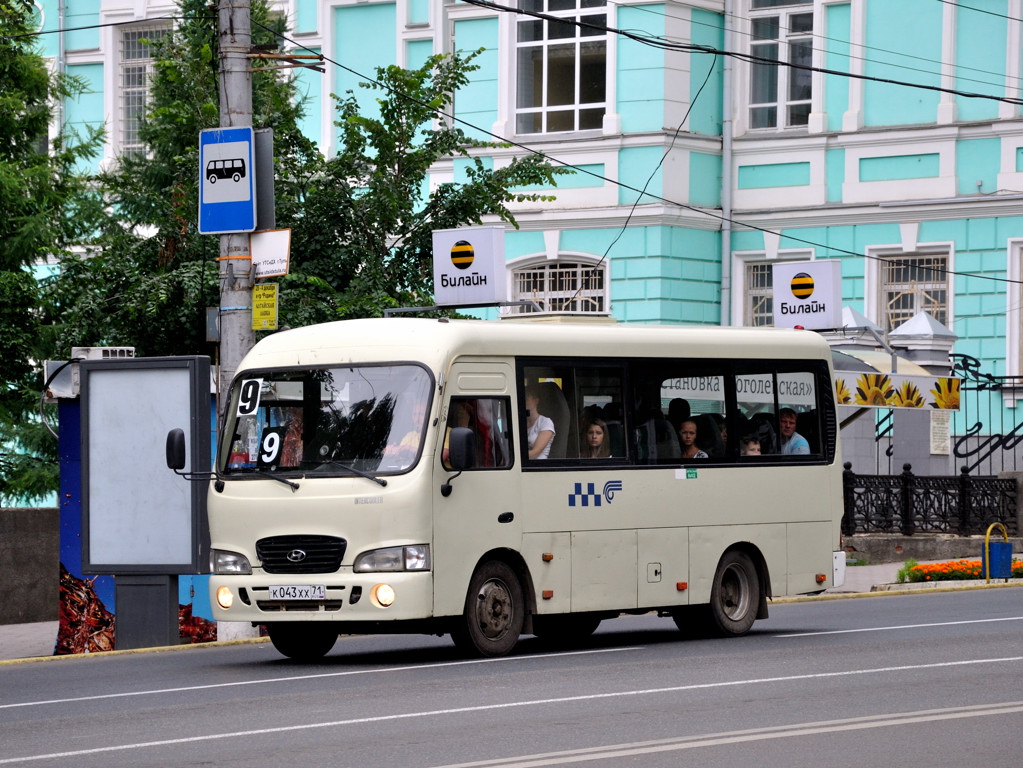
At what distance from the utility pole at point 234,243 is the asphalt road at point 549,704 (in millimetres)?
2562

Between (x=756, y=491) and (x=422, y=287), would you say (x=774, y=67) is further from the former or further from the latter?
(x=756, y=491)

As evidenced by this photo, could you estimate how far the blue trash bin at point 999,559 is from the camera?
24.2 metres

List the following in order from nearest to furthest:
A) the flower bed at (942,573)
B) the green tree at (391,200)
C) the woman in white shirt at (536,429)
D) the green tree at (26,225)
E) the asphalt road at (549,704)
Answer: the asphalt road at (549,704) → the woman in white shirt at (536,429) → the green tree at (391,200) → the flower bed at (942,573) → the green tree at (26,225)

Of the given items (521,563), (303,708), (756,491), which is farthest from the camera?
(756,491)

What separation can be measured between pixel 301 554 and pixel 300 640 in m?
1.07

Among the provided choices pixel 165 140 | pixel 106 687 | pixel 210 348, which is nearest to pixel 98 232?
pixel 165 140

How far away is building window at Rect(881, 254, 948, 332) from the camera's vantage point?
3325 centimetres

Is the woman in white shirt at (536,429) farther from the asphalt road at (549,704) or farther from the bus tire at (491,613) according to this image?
the asphalt road at (549,704)

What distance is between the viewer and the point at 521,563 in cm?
1508

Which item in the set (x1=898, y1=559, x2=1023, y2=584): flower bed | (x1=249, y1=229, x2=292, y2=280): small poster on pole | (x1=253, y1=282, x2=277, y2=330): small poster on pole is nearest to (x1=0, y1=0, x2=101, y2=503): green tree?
(x1=249, y1=229, x2=292, y2=280): small poster on pole

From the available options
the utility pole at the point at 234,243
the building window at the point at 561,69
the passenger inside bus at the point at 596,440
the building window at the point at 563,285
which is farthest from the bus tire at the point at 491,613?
the building window at the point at 561,69

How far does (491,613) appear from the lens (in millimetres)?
14773

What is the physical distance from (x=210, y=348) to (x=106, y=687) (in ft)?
39.4

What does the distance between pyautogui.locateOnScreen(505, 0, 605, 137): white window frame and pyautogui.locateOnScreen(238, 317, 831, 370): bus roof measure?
17011 millimetres
